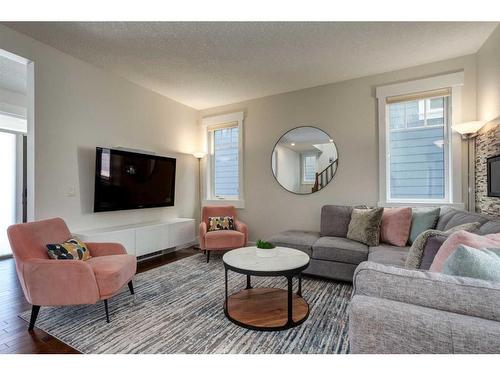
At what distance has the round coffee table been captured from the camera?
78.0 inches

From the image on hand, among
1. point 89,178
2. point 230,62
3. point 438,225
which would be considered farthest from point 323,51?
point 89,178

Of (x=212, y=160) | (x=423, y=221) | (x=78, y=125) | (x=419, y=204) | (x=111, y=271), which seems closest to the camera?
(x=111, y=271)

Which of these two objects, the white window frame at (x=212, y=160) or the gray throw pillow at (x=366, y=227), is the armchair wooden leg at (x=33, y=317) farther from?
the gray throw pillow at (x=366, y=227)

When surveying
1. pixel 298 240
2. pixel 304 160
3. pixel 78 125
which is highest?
pixel 78 125

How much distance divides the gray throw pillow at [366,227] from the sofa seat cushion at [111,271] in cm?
255

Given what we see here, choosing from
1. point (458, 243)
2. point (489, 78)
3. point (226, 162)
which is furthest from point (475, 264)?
point (226, 162)

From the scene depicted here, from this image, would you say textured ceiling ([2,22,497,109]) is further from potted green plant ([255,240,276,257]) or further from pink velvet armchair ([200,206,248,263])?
pink velvet armchair ([200,206,248,263])

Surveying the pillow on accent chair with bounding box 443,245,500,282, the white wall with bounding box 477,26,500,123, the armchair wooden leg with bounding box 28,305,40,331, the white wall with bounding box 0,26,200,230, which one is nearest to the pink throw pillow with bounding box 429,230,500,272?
the pillow on accent chair with bounding box 443,245,500,282

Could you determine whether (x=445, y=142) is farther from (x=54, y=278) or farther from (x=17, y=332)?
(x=17, y=332)

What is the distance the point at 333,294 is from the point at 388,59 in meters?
2.91

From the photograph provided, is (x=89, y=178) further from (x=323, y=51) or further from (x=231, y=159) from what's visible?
(x=323, y=51)

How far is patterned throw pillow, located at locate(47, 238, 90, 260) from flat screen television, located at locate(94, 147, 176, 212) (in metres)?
0.84

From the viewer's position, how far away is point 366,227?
2.97m

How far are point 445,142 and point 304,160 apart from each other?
185 centimetres
